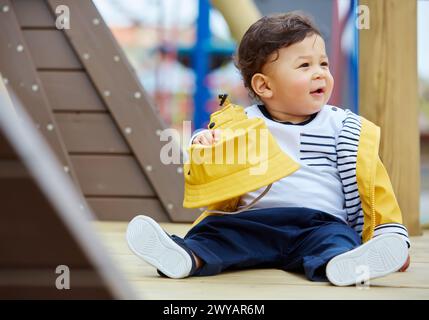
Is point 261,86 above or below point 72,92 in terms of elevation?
below

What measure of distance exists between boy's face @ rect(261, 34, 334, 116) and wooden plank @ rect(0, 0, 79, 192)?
1.38m

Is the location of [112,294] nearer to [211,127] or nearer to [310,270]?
[310,270]

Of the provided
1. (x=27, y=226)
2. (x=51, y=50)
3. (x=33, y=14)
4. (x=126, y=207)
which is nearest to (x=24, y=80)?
(x=51, y=50)

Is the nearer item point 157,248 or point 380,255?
point 380,255

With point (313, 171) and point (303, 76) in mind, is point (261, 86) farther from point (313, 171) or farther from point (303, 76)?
point (313, 171)

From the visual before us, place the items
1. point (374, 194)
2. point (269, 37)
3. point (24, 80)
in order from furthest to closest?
point (24, 80) → point (269, 37) → point (374, 194)

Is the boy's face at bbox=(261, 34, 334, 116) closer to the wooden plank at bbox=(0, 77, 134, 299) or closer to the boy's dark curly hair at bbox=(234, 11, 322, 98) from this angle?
the boy's dark curly hair at bbox=(234, 11, 322, 98)

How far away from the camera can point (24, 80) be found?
120 inches

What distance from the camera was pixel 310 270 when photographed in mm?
1627

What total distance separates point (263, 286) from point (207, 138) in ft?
1.27

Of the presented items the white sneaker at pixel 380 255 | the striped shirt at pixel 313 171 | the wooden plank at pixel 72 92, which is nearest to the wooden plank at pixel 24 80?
the wooden plank at pixel 72 92

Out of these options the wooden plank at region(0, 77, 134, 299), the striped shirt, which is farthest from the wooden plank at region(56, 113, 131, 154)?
the wooden plank at region(0, 77, 134, 299)
